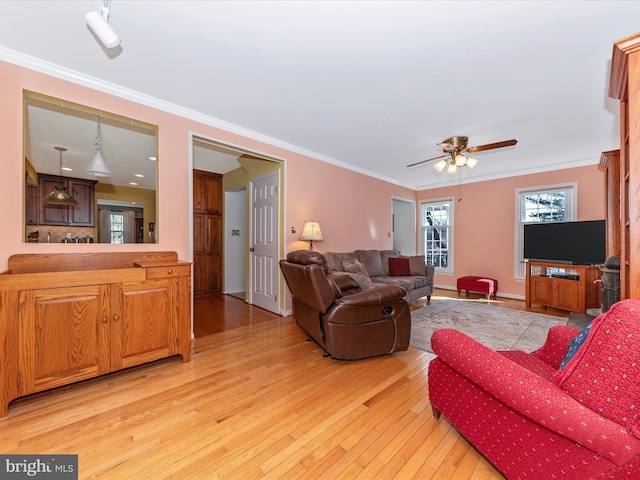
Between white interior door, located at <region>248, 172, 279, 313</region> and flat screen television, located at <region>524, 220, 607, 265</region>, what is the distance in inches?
176

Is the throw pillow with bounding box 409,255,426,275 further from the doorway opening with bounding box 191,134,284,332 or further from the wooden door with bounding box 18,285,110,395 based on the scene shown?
the wooden door with bounding box 18,285,110,395

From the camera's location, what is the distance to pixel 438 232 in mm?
6582

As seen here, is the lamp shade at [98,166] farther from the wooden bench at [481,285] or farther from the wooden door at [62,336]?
the wooden bench at [481,285]

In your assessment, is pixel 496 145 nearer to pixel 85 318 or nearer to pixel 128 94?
pixel 128 94

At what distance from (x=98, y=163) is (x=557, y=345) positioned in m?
3.82

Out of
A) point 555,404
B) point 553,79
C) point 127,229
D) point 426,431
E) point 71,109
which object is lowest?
point 426,431

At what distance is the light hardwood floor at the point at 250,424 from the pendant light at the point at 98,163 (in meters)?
1.79

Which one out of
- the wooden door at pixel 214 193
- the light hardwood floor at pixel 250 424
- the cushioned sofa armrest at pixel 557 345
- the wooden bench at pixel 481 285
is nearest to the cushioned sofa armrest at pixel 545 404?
the light hardwood floor at pixel 250 424

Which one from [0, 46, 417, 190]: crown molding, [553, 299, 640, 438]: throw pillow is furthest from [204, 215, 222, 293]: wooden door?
[553, 299, 640, 438]: throw pillow

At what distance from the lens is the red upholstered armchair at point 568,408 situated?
2.78 ft

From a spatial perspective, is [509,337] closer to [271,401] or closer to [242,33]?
[271,401]

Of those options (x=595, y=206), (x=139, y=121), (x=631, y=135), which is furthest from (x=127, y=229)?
(x=595, y=206)

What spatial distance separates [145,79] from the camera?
2.40 m

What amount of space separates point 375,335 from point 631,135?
209 centimetres
